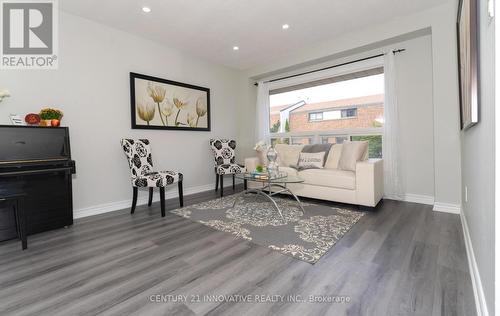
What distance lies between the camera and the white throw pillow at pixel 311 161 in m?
3.58

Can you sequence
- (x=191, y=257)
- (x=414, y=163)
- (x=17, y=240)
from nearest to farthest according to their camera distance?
(x=191, y=257) < (x=17, y=240) < (x=414, y=163)

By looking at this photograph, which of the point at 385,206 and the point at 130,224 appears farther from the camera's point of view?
the point at 385,206

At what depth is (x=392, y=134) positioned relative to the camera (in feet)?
11.1

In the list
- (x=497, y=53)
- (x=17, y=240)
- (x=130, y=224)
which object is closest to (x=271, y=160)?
(x=130, y=224)

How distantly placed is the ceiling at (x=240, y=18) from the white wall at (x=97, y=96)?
253 mm

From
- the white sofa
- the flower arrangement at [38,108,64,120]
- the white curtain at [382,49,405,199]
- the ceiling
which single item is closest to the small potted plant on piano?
the flower arrangement at [38,108,64,120]

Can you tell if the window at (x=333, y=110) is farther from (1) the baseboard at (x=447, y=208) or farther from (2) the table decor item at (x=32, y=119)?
(2) the table decor item at (x=32, y=119)

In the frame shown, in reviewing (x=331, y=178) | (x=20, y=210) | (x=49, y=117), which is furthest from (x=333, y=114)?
(x=20, y=210)

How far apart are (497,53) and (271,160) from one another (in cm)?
247

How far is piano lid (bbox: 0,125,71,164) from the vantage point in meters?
2.18

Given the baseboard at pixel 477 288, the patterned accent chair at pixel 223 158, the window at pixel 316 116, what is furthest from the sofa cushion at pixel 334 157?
the baseboard at pixel 477 288

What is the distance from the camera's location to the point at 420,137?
10.8 ft

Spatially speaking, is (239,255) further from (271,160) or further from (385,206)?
(385,206)

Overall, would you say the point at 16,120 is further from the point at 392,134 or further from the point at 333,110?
the point at 392,134
